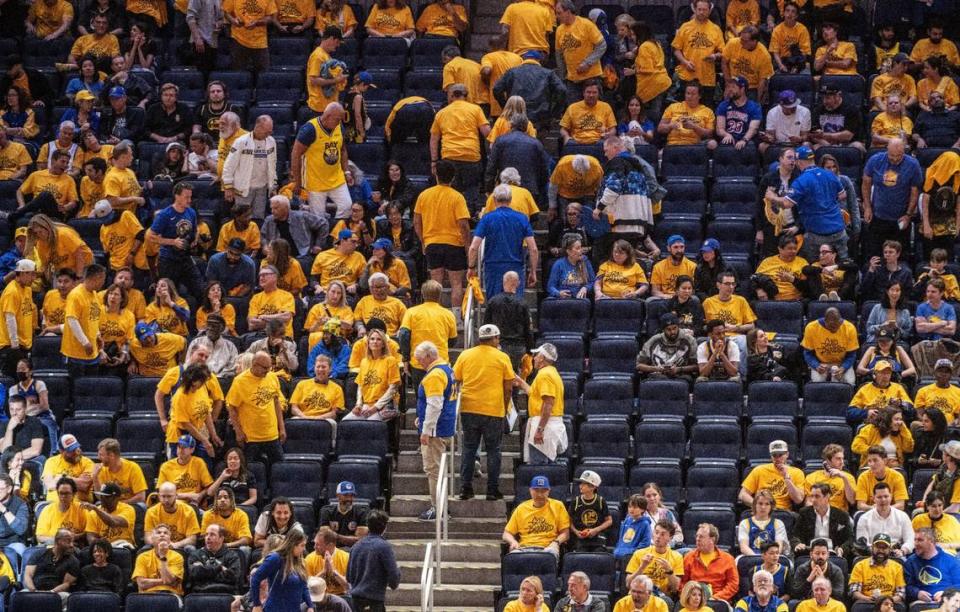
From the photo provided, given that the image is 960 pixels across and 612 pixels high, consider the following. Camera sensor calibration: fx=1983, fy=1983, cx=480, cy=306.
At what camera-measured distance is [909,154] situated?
20.5m

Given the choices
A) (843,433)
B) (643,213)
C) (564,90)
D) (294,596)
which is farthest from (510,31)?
(294,596)

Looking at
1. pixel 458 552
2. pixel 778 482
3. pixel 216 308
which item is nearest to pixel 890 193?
pixel 778 482

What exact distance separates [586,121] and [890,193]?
336 centimetres

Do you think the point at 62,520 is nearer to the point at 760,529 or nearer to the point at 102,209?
the point at 102,209

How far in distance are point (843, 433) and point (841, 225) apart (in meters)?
2.92

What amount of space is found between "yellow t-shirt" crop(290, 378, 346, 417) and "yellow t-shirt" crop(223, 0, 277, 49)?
6137 mm

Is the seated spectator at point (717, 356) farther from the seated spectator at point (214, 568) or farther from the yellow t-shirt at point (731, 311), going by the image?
the seated spectator at point (214, 568)

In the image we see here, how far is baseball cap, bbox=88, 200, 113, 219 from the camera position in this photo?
67.1 feet

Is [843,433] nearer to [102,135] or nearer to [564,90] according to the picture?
[564,90]

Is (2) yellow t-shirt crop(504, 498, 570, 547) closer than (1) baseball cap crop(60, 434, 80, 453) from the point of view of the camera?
Yes

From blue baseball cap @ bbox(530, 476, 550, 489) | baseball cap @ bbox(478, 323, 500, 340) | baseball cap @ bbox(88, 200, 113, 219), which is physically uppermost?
baseball cap @ bbox(88, 200, 113, 219)

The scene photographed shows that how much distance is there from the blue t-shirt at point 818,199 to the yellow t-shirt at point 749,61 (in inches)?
103

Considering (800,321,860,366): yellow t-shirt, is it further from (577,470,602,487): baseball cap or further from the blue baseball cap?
the blue baseball cap

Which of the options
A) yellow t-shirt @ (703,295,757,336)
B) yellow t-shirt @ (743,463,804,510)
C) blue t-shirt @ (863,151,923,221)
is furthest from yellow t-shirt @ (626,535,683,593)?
blue t-shirt @ (863,151,923,221)
